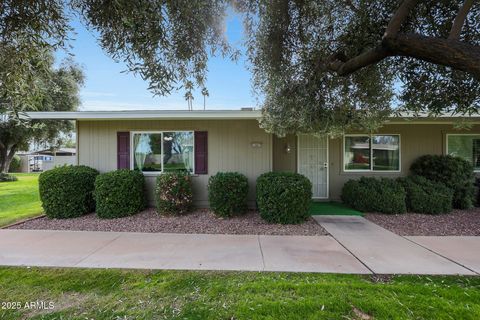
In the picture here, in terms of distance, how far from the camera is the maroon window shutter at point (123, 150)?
27.3 ft

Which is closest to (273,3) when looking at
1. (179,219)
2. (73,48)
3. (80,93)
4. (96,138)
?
(73,48)

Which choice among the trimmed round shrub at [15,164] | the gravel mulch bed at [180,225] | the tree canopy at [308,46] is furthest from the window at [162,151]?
the trimmed round shrub at [15,164]

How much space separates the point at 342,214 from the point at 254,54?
4.67m

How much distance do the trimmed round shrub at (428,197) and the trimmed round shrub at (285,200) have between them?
320cm

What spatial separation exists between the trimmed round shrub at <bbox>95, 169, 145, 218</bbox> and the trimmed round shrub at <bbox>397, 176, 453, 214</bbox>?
7244mm

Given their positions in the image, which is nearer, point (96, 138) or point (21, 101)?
point (21, 101)

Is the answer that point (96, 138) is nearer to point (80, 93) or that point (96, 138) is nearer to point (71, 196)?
point (71, 196)

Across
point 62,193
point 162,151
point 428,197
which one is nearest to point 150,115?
point 162,151

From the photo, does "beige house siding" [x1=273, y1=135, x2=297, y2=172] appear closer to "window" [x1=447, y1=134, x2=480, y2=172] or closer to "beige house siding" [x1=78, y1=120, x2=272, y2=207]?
"beige house siding" [x1=78, y1=120, x2=272, y2=207]

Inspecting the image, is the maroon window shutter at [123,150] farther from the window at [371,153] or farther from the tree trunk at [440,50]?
the tree trunk at [440,50]

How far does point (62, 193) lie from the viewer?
699 cm

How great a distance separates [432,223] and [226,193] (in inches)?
191

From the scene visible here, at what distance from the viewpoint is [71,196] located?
7059 mm

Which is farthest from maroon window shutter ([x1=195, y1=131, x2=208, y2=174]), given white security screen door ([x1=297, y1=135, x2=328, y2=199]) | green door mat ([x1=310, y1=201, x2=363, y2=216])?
white security screen door ([x1=297, y1=135, x2=328, y2=199])
